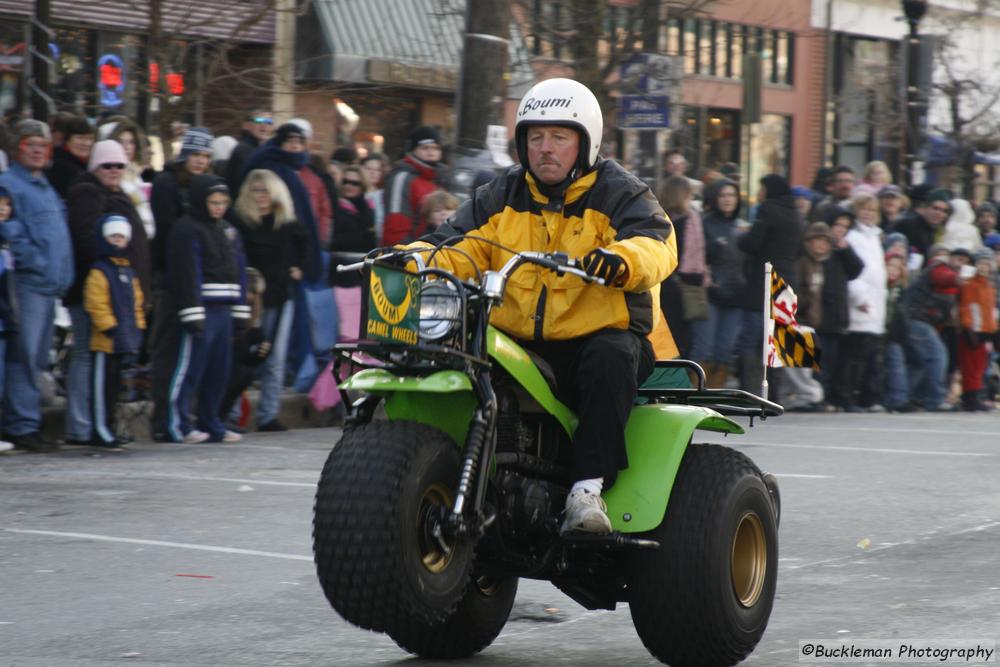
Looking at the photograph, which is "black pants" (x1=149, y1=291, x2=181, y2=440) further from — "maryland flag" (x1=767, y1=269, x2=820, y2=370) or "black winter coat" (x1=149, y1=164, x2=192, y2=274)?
"maryland flag" (x1=767, y1=269, x2=820, y2=370)

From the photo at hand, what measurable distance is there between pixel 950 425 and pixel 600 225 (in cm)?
1123

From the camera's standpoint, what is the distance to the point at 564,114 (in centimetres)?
622

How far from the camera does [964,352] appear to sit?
19.4m

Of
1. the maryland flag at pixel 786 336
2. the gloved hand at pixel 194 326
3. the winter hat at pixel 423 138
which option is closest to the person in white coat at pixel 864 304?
the winter hat at pixel 423 138

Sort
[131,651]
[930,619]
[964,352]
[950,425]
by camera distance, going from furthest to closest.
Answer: [964,352], [950,425], [930,619], [131,651]

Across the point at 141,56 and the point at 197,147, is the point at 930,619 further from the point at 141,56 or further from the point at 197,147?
the point at 141,56

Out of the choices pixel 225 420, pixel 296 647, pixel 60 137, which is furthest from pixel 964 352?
pixel 296 647

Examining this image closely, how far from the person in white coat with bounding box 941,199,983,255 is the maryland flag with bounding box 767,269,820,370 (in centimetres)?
1348

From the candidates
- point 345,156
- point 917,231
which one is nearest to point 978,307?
point 917,231

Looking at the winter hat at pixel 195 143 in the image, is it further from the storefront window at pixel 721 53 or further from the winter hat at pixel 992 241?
the storefront window at pixel 721 53

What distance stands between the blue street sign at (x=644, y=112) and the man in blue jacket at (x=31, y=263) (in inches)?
253

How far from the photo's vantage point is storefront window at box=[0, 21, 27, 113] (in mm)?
20062

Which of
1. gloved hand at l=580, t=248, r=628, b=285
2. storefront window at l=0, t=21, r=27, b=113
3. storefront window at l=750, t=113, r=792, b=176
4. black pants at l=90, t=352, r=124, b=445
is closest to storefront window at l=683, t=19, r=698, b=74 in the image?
storefront window at l=750, t=113, r=792, b=176

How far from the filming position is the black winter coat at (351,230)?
14.4m
